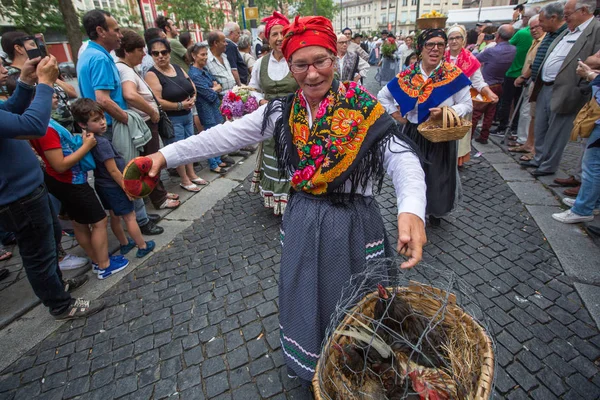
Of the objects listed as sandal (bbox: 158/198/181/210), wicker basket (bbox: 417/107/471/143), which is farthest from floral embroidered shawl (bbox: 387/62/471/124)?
sandal (bbox: 158/198/181/210)

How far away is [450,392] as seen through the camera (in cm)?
130

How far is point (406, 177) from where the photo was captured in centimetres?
150

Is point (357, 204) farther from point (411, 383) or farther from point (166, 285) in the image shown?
point (166, 285)

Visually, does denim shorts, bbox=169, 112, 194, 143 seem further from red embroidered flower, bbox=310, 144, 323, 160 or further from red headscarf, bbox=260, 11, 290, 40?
red embroidered flower, bbox=310, 144, 323, 160

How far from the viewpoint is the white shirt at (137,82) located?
12.8ft

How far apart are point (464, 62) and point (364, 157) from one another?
408 centimetres

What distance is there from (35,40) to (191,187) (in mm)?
2866

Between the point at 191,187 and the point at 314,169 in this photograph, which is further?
the point at 191,187

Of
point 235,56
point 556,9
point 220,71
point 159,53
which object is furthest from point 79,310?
point 556,9

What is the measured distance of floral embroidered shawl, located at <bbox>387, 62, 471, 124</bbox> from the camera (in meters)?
3.30

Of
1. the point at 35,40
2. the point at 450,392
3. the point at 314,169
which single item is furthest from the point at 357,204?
the point at 35,40

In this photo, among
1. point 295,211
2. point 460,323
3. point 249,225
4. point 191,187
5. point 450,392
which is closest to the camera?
point 450,392

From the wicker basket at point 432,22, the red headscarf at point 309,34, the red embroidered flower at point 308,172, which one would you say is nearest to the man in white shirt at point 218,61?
the wicker basket at point 432,22

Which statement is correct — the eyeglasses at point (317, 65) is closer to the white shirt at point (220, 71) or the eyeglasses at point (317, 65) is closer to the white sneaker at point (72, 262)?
the white sneaker at point (72, 262)
